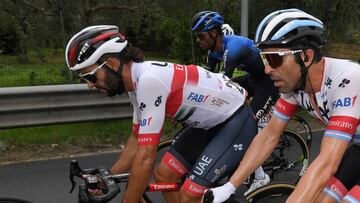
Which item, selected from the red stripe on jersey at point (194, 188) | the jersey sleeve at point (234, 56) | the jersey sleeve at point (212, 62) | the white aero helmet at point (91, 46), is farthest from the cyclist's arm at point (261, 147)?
the jersey sleeve at point (212, 62)

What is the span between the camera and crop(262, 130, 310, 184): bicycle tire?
5.12 metres

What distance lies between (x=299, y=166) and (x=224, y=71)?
1.47 meters

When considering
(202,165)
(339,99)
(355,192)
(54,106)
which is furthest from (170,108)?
(54,106)

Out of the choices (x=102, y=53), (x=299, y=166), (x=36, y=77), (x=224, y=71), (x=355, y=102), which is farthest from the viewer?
(x=36, y=77)

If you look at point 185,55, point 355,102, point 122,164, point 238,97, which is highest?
point 355,102

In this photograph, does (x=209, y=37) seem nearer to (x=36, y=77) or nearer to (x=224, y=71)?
(x=224, y=71)

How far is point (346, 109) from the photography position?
253 cm

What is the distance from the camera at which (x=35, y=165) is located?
18.8ft

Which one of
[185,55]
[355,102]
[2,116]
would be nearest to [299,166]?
[355,102]

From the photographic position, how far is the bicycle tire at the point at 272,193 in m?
3.28

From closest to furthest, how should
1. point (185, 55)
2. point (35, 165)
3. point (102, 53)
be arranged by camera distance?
point (102, 53) → point (35, 165) → point (185, 55)

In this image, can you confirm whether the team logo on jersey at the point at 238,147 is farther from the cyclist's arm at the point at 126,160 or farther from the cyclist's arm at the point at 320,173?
the cyclist's arm at the point at 320,173

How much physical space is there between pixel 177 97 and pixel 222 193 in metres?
0.76

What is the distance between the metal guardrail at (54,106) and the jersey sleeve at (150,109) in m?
3.58
